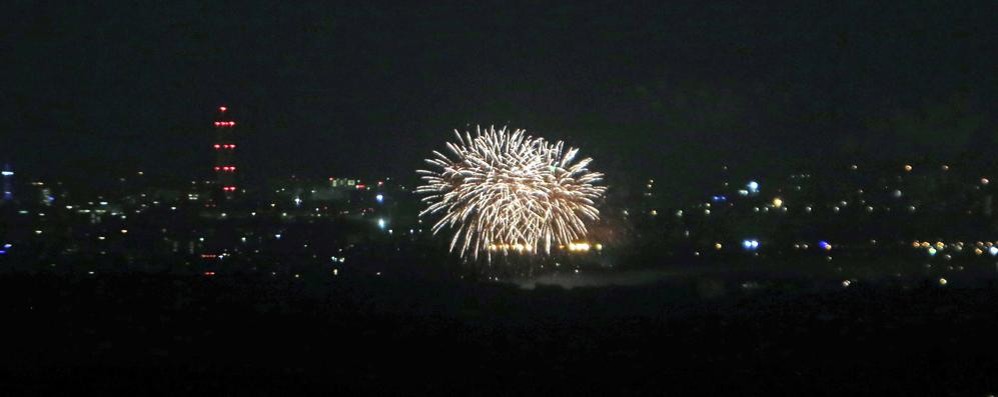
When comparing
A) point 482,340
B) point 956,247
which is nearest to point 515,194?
point 482,340

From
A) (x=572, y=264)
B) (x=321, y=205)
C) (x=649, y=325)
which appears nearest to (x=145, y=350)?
(x=649, y=325)

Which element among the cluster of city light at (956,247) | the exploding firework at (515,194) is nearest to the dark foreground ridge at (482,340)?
the exploding firework at (515,194)

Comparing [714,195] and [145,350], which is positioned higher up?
[714,195]

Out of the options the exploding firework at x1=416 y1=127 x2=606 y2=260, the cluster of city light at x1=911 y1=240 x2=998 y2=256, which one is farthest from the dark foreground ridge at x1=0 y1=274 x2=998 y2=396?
the cluster of city light at x1=911 y1=240 x2=998 y2=256

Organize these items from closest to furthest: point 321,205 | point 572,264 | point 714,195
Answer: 1. point 572,264
2. point 321,205
3. point 714,195

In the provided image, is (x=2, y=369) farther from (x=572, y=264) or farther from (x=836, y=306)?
(x=572, y=264)

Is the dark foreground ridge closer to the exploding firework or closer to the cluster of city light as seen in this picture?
the exploding firework

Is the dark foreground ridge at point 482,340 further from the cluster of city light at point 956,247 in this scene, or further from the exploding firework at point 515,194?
the cluster of city light at point 956,247

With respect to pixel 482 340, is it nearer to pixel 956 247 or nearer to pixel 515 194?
pixel 515 194

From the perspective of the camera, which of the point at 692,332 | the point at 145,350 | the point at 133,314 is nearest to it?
the point at 145,350
